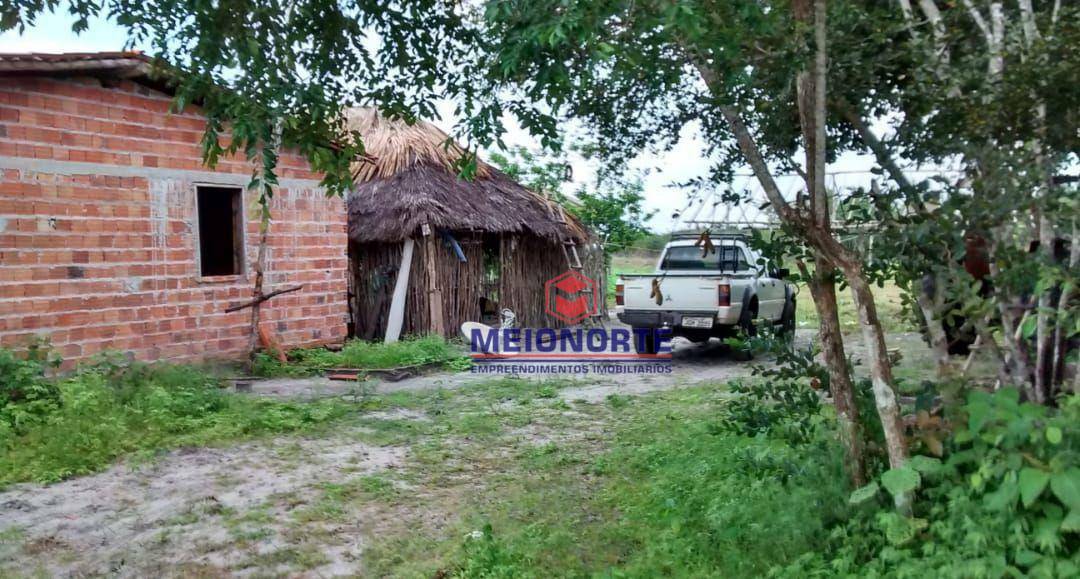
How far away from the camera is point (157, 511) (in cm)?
457

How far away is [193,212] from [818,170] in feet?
26.6

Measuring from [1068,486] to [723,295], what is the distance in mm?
7198

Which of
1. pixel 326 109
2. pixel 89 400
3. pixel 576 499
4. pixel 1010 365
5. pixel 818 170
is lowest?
pixel 576 499

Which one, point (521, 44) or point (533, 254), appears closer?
point (521, 44)

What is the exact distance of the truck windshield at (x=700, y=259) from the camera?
35.6ft

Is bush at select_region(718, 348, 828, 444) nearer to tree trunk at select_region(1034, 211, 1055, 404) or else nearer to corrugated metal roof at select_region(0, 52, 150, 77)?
tree trunk at select_region(1034, 211, 1055, 404)

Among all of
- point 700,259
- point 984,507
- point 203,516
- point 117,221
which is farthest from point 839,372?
point 117,221

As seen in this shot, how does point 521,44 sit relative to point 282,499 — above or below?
above

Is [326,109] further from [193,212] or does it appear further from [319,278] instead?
[319,278]

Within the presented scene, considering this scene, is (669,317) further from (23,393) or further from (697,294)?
(23,393)

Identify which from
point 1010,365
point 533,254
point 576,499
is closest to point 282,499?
point 576,499

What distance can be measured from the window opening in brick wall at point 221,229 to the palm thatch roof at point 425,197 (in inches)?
77.6

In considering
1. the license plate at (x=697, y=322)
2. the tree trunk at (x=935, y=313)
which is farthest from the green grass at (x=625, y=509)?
the license plate at (x=697, y=322)

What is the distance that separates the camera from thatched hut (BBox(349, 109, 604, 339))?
12219 mm
